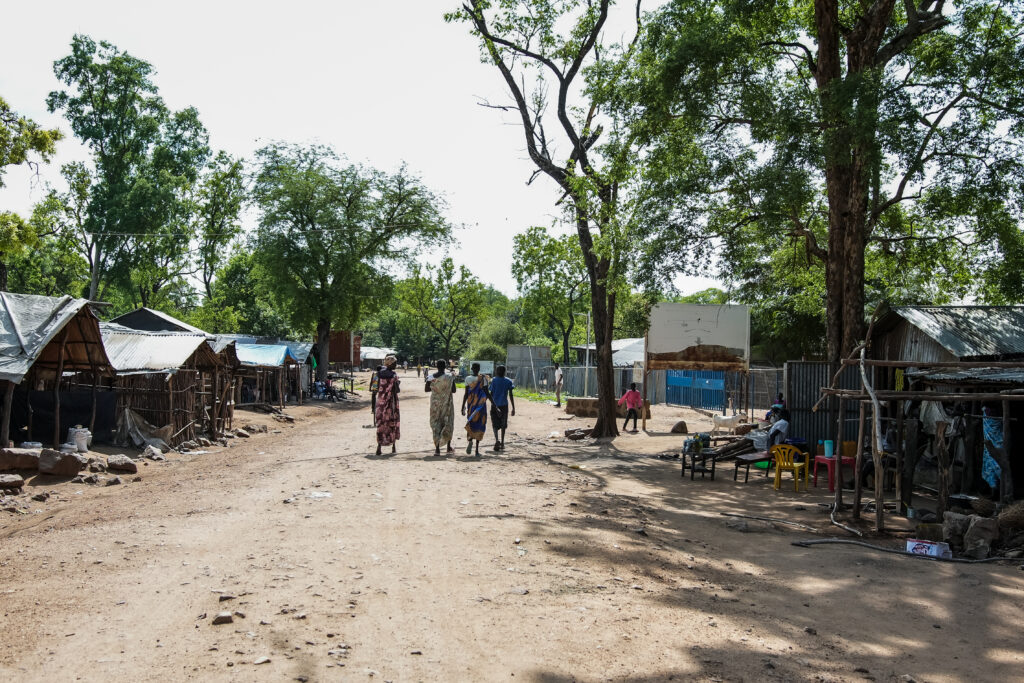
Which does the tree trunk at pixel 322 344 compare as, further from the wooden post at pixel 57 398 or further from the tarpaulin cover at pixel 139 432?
the wooden post at pixel 57 398

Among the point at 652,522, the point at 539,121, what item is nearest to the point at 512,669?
the point at 652,522

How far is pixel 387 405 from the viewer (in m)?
14.2

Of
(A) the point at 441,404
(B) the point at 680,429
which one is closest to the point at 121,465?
(A) the point at 441,404

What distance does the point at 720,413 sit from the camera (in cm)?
3102

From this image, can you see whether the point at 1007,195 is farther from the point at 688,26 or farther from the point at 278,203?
the point at 278,203

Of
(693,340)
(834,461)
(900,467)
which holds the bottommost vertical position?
(834,461)

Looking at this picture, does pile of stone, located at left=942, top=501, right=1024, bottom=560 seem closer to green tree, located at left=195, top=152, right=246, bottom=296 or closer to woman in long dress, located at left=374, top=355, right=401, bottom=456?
woman in long dress, located at left=374, top=355, right=401, bottom=456

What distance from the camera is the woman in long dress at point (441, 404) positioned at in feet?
45.9

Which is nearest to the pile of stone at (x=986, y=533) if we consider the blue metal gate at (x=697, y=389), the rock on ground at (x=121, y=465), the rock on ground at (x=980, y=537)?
the rock on ground at (x=980, y=537)

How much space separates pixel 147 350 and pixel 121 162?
28.9 meters

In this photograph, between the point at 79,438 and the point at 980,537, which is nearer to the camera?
the point at 980,537

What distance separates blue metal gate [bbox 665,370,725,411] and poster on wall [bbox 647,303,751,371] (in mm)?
9890

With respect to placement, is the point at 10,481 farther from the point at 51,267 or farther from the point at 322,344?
the point at 51,267

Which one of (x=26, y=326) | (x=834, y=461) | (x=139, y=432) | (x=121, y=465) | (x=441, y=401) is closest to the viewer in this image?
(x=834, y=461)
